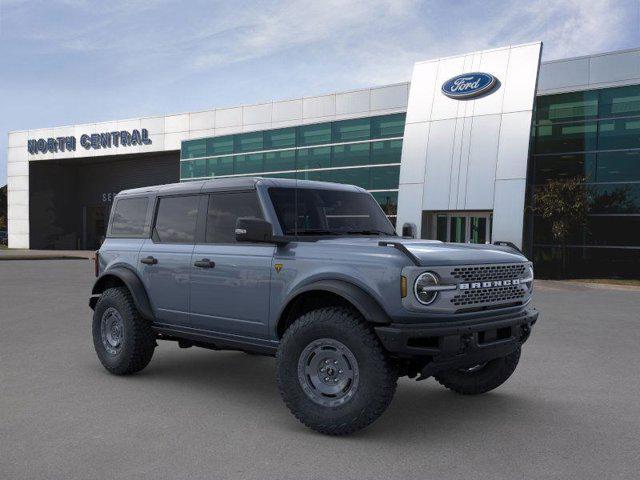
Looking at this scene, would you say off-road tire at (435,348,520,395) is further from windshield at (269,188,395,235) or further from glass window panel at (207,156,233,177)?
glass window panel at (207,156,233,177)

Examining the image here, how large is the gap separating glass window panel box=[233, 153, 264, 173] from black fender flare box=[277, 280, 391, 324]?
3102cm

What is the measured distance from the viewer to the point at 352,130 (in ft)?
105

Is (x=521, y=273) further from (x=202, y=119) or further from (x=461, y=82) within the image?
(x=202, y=119)

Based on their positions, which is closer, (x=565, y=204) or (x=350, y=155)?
(x=565, y=204)

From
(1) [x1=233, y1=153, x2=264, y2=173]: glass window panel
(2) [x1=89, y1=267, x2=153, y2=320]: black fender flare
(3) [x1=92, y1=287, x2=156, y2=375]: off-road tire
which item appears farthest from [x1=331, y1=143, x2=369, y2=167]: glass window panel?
(3) [x1=92, y1=287, x2=156, y2=375]: off-road tire

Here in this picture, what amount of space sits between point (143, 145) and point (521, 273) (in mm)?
40868

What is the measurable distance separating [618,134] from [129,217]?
22.7 meters

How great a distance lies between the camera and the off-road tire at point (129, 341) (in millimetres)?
6469

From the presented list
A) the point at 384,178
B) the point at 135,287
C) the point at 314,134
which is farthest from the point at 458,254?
the point at 314,134

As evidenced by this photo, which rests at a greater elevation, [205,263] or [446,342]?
[205,263]

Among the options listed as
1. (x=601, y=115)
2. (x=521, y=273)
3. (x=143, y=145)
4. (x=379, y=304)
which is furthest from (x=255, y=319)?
(x=143, y=145)

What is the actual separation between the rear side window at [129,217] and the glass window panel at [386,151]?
78.7 ft

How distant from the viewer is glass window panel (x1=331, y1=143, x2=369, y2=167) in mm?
31344

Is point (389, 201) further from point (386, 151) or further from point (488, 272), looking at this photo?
point (488, 272)
